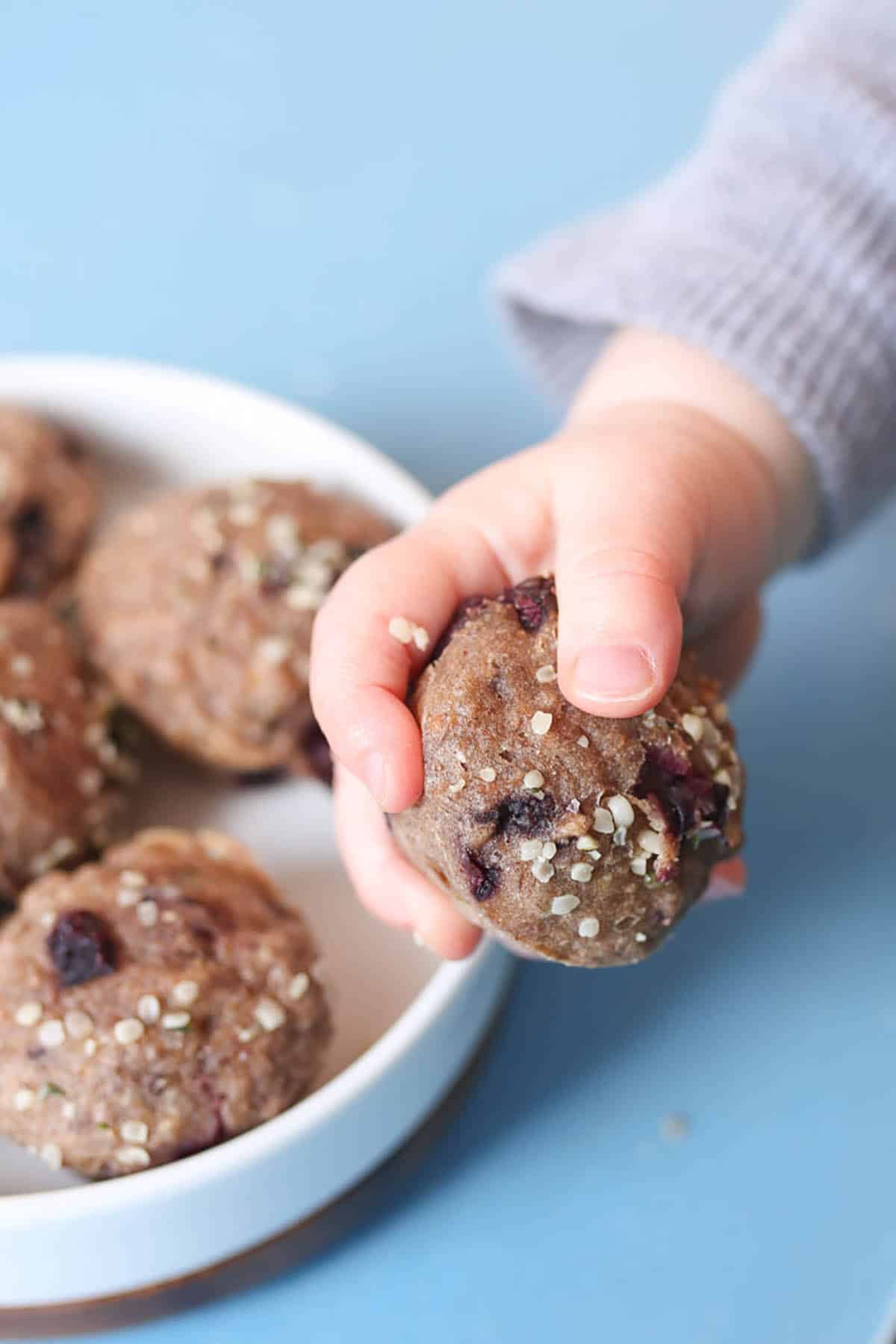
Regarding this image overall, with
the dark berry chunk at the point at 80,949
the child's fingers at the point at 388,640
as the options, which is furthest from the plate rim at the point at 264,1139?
the child's fingers at the point at 388,640

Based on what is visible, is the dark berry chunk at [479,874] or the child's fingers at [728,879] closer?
the dark berry chunk at [479,874]

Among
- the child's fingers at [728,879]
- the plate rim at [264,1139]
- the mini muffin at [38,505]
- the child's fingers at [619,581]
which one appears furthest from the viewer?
the mini muffin at [38,505]

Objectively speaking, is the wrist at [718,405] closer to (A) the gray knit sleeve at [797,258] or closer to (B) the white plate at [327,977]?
(A) the gray knit sleeve at [797,258]

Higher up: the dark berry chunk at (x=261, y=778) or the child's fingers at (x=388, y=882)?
the child's fingers at (x=388, y=882)

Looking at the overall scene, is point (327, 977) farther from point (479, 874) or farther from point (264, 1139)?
point (479, 874)

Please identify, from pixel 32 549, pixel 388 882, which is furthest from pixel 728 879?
pixel 32 549

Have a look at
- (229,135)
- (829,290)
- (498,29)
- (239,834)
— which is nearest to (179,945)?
(239,834)
